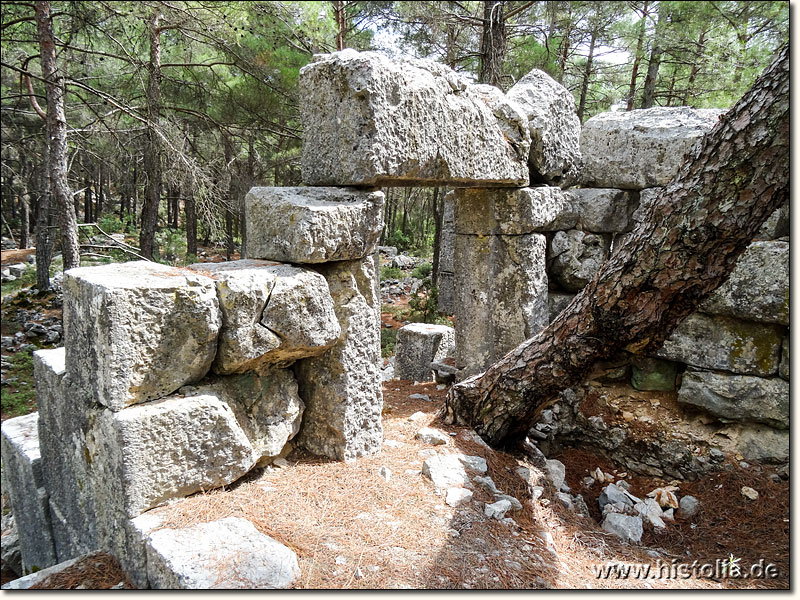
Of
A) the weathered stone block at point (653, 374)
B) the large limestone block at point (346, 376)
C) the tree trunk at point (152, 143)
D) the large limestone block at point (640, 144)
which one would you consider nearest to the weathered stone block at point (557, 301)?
the weathered stone block at point (653, 374)

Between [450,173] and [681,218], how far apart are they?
4.53 feet

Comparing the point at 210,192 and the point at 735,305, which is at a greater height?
the point at 210,192

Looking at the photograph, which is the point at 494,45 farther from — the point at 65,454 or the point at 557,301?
the point at 65,454

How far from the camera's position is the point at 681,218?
9.29 ft

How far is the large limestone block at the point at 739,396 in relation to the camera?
4012 mm

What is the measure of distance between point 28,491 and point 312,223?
287cm

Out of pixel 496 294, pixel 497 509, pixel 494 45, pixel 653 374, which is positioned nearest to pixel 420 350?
pixel 496 294

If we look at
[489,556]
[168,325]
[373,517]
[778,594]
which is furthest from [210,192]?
[778,594]

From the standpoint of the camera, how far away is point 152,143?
741 centimetres

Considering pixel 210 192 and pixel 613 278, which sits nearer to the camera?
pixel 613 278

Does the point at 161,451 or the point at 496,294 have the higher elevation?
the point at 496,294

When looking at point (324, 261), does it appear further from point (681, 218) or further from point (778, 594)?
point (778, 594)

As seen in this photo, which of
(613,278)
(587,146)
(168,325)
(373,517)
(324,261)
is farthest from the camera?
(587,146)

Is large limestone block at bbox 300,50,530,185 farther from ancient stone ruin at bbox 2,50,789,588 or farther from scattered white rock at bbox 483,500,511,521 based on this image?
scattered white rock at bbox 483,500,511,521
